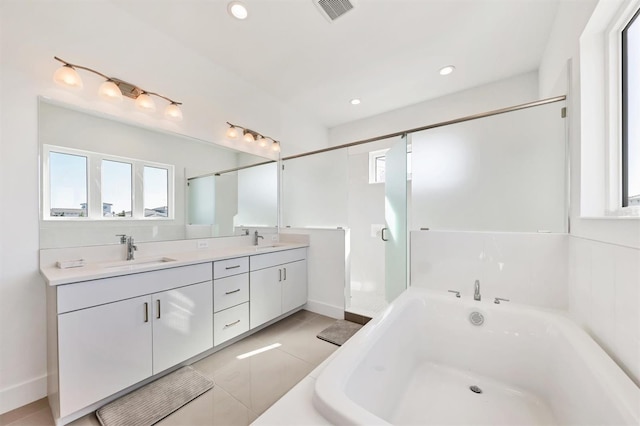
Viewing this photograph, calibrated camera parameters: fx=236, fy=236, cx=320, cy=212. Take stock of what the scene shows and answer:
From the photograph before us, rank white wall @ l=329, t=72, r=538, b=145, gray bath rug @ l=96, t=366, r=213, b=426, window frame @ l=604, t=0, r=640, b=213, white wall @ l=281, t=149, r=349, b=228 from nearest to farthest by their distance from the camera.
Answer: window frame @ l=604, t=0, r=640, b=213
gray bath rug @ l=96, t=366, r=213, b=426
white wall @ l=329, t=72, r=538, b=145
white wall @ l=281, t=149, r=349, b=228

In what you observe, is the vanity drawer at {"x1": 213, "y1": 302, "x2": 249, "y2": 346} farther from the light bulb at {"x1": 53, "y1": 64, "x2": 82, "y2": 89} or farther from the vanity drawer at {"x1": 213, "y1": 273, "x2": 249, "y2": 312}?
the light bulb at {"x1": 53, "y1": 64, "x2": 82, "y2": 89}

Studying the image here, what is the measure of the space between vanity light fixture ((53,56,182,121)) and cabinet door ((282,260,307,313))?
1.85m

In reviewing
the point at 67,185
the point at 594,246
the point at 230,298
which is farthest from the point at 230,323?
the point at 594,246

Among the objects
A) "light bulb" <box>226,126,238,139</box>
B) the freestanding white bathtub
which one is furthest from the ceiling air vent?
the freestanding white bathtub

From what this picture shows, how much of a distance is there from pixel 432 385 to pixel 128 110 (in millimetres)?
2939

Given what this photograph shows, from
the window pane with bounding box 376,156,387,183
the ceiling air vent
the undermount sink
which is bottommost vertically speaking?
the undermount sink

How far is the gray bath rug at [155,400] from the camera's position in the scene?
4.35 feet

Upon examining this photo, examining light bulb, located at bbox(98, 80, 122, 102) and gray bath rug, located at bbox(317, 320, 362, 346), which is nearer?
light bulb, located at bbox(98, 80, 122, 102)

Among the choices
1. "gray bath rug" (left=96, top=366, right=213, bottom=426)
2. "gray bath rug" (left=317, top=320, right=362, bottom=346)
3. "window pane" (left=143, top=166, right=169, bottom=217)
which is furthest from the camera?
"gray bath rug" (left=317, top=320, right=362, bottom=346)

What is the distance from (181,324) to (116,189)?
1.17 meters

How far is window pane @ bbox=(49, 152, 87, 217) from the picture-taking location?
1.58m

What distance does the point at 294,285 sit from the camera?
2.72m

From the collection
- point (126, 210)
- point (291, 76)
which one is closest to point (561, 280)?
point (291, 76)

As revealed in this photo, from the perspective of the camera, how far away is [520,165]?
1.75 metres
